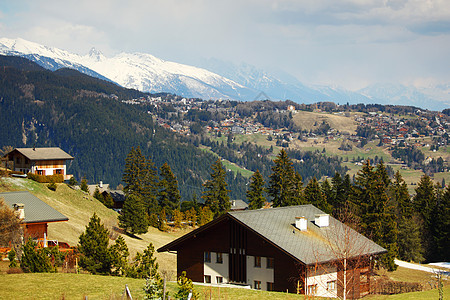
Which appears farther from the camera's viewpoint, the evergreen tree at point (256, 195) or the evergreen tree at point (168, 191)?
the evergreen tree at point (168, 191)

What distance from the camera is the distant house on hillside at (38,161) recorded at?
3386 inches

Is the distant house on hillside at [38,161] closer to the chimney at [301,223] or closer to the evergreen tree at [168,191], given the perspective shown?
the evergreen tree at [168,191]

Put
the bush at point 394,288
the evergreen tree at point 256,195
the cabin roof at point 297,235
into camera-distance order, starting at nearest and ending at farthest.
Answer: the cabin roof at point 297,235
the bush at point 394,288
the evergreen tree at point 256,195

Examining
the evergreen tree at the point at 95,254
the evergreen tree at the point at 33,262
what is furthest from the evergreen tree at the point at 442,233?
the evergreen tree at the point at 33,262

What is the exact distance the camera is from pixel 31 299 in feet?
80.2

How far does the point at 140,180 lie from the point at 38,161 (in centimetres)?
2049

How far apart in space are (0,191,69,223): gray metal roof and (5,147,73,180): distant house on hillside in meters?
37.7

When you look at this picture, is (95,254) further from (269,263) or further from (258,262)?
(269,263)

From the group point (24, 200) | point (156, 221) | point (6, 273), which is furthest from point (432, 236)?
point (6, 273)

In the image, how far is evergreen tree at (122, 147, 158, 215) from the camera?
99188mm

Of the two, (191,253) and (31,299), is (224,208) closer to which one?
(191,253)

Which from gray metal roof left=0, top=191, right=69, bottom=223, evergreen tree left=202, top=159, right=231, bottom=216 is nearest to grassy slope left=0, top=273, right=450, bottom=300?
gray metal roof left=0, top=191, right=69, bottom=223

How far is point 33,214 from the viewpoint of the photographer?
4669 centimetres

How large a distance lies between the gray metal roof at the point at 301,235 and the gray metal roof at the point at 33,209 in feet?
56.0
